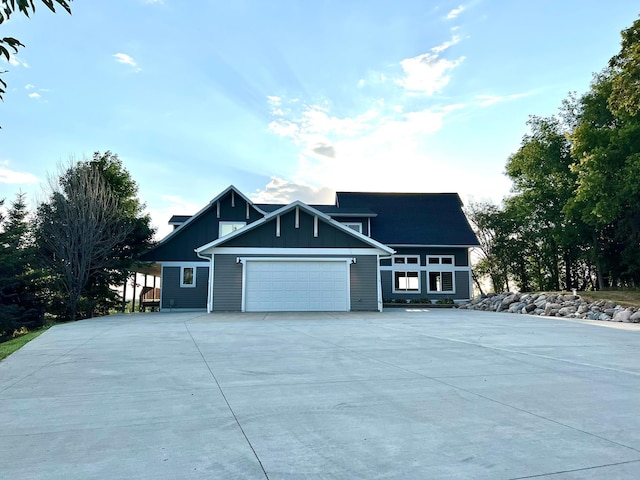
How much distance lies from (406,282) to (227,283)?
11852mm

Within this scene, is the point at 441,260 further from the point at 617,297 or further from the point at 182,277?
the point at 182,277

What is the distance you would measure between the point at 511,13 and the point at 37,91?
12797 millimetres

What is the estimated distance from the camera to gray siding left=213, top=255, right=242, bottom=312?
1794 centimetres

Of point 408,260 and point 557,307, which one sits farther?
point 408,260

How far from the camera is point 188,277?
2209cm

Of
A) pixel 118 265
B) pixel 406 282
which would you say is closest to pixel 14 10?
pixel 118 265

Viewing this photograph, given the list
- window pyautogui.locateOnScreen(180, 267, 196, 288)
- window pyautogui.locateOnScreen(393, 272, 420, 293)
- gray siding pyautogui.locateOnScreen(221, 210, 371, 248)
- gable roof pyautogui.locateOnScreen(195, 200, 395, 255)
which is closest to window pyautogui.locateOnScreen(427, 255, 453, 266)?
window pyautogui.locateOnScreen(393, 272, 420, 293)

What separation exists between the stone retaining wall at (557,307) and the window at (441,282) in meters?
2.49

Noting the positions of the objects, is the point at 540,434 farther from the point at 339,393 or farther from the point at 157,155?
the point at 157,155

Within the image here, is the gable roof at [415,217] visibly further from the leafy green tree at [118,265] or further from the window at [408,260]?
the leafy green tree at [118,265]

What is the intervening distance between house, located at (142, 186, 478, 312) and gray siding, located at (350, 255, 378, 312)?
0.04 meters

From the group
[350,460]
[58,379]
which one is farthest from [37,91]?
[350,460]

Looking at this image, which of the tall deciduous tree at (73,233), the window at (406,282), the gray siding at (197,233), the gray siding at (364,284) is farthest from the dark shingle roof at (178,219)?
the window at (406,282)

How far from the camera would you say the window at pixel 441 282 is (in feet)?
83.7
